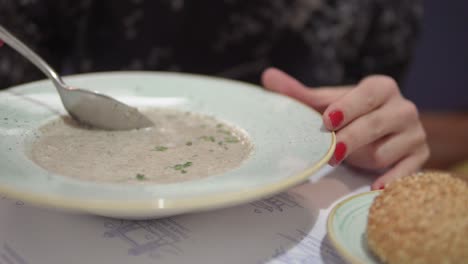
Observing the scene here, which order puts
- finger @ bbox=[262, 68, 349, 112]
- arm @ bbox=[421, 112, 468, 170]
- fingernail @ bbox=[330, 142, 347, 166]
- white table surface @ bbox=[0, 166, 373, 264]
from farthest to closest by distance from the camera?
arm @ bbox=[421, 112, 468, 170] < finger @ bbox=[262, 68, 349, 112] < fingernail @ bbox=[330, 142, 347, 166] < white table surface @ bbox=[0, 166, 373, 264]

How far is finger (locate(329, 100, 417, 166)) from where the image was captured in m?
0.89

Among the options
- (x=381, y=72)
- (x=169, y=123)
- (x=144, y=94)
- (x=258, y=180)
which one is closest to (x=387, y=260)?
(x=258, y=180)

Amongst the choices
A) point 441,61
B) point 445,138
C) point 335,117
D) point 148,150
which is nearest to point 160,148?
point 148,150

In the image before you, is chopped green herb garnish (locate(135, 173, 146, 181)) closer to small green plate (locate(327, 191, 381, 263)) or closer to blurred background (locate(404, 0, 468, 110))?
small green plate (locate(327, 191, 381, 263))

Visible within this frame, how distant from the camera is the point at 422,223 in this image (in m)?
0.60

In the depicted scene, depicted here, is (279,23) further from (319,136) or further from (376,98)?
(319,136)

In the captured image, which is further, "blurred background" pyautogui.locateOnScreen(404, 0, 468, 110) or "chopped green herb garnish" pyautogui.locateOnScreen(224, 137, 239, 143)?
"blurred background" pyautogui.locateOnScreen(404, 0, 468, 110)

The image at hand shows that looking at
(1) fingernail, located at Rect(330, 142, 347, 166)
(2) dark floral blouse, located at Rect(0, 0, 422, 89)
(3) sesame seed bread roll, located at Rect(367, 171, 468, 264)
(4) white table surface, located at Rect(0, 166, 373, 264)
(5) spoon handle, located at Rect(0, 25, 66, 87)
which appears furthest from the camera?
(2) dark floral blouse, located at Rect(0, 0, 422, 89)

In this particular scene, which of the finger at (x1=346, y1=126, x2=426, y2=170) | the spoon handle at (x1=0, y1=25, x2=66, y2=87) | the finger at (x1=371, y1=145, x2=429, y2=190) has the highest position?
the spoon handle at (x1=0, y1=25, x2=66, y2=87)

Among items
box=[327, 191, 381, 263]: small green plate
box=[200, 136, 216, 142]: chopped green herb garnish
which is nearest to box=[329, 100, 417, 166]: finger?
box=[327, 191, 381, 263]: small green plate

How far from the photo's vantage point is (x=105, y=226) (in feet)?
2.56

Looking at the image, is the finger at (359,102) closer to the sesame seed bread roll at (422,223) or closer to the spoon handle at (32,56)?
the sesame seed bread roll at (422,223)

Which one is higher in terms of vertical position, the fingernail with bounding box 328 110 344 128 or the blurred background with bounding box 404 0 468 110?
the fingernail with bounding box 328 110 344 128

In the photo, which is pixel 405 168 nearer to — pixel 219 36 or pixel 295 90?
pixel 295 90
